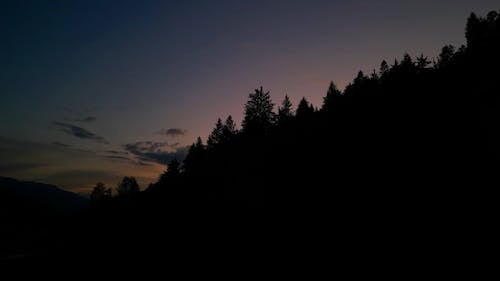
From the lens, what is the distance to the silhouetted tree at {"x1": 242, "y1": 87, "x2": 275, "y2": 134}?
5672 cm

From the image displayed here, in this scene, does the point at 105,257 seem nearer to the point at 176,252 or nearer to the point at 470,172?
the point at 176,252

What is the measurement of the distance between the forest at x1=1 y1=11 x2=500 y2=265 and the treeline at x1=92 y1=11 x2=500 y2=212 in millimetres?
148

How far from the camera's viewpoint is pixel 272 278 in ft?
54.8

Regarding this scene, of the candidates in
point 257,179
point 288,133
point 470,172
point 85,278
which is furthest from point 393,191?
point 288,133

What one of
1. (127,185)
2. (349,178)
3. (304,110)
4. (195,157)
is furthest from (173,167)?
(349,178)

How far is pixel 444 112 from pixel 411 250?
22950 mm

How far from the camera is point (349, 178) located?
2700cm

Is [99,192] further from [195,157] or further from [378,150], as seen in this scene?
[378,150]

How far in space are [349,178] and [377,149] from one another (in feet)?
18.9

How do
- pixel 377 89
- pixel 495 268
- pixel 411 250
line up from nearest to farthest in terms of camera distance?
pixel 495 268 → pixel 411 250 → pixel 377 89

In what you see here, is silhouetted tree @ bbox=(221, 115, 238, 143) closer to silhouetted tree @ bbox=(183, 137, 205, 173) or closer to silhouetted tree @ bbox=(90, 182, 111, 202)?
silhouetted tree @ bbox=(183, 137, 205, 173)

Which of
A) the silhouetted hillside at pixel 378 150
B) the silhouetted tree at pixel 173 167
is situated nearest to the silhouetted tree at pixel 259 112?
the silhouetted hillside at pixel 378 150

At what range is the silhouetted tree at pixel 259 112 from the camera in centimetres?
5672

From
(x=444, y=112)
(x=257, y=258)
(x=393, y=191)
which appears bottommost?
(x=257, y=258)
